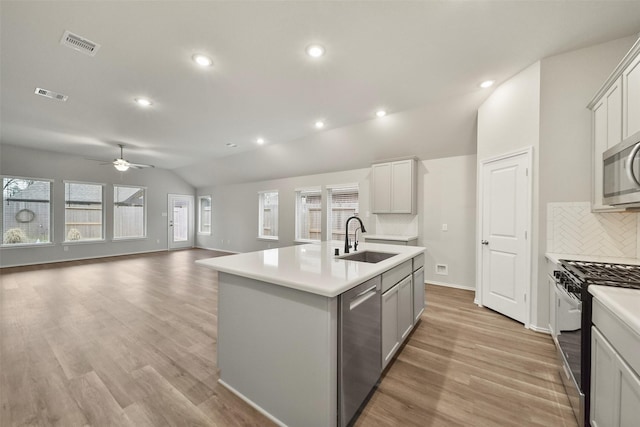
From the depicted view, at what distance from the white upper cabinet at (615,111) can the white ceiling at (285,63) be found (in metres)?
0.58

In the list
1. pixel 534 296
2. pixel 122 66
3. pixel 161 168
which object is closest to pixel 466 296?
pixel 534 296

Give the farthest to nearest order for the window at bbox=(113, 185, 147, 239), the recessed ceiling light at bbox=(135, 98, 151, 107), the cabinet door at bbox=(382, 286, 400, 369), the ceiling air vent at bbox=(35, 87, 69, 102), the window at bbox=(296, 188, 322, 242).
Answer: the window at bbox=(113, 185, 147, 239) → the window at bbox=(296, 188, 322, 242) → the recessed ceiling light at bbox=(135, 98, 151, 107) → the ceiling air vent at bbox=(35, 87, 69, 102) → the cabinet door at bbox=(382, 286, 400, 369)

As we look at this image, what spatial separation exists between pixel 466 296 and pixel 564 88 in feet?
9.88

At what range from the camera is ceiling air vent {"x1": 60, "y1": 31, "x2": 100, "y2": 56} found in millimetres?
2176

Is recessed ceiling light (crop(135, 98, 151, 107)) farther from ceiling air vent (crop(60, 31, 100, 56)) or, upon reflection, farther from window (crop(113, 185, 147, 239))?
window (crop(113, 185, 147, 239))

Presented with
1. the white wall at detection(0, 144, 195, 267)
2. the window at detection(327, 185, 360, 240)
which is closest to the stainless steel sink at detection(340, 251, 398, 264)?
the window at detection(327, 185, 360, 240)

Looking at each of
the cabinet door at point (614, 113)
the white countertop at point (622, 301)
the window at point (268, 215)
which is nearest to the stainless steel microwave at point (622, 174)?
the cabinet door at point (614, 113)

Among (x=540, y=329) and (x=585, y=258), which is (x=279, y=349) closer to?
(x=585, y=258)

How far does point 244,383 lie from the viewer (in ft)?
5.59

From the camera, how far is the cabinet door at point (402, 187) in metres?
4.53

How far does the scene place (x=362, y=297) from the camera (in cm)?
158

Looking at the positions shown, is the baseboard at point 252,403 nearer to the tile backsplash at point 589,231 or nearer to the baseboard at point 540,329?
the baseboard at point 540,329

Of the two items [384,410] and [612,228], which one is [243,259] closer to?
[384,410]

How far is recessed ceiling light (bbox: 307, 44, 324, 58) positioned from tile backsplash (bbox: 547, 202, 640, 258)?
2928 mm
